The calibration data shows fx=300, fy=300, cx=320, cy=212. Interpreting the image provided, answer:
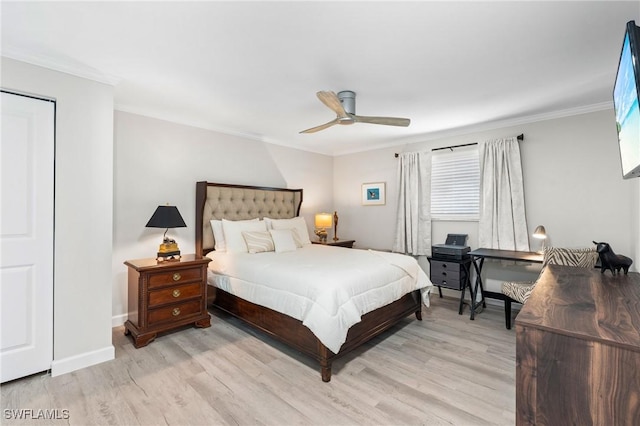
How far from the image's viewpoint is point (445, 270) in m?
3.85

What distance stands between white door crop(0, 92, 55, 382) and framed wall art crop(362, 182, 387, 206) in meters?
4.20

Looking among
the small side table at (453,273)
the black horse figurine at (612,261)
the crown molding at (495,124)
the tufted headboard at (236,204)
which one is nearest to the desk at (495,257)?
the small side table at (453,273)

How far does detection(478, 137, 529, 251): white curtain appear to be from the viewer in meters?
3.71

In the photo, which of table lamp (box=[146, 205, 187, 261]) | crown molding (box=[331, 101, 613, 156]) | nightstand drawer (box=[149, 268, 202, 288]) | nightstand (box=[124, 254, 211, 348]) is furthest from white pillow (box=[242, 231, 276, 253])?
crown molding (box=[331, 101, 613, 156])

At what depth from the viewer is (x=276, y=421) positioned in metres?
1.84

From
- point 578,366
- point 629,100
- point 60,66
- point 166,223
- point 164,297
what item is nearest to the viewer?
point 578,366

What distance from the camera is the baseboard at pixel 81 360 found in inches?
91.2

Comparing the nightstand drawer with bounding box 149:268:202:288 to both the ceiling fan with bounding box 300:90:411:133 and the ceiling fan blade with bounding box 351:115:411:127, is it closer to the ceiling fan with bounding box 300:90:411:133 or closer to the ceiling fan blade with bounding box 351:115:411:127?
the ceiling fan with bounding box 300:90:411:133

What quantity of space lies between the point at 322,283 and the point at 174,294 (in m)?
1.65

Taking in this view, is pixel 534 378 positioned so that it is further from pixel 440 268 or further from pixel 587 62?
pixel 440 268

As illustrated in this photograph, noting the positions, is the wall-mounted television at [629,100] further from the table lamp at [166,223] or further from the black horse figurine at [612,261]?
the table lamp at [166,223]

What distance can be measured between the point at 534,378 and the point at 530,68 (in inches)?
95.2

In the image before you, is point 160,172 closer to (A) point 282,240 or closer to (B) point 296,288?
(A) point 282,240

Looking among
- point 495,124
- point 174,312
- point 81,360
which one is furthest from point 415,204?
point 81,360
